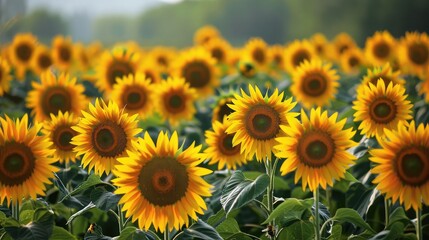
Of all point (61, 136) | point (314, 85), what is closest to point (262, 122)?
point (61, 136)

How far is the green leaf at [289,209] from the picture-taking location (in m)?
3.06

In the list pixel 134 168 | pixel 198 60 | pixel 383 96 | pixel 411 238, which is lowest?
pixel 411 238

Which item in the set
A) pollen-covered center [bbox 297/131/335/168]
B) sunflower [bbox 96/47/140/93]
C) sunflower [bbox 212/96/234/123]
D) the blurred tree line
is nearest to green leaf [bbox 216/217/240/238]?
pollen-covered center [bbox 297/131/335/168]

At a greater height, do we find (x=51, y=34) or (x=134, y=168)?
(x=51, y=34)

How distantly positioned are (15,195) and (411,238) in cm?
176

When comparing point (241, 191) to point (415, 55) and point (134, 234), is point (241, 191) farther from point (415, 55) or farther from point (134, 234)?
point (415, 55)

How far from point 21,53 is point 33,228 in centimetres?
565

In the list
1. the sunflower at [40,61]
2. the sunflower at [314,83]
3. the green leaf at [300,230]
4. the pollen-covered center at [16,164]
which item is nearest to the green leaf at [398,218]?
the green leaf at [300,230]

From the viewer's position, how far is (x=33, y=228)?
3.16 metres

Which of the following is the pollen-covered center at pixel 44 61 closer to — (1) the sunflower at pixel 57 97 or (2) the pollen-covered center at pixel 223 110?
(1) the sunflower at pixel 57 97

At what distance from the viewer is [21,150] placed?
3174mm

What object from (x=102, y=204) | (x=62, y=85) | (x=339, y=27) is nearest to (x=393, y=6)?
(x=339, y=27)

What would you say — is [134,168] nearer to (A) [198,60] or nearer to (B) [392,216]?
(B) [392,216]

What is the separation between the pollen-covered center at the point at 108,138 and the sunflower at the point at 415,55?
423 cm
